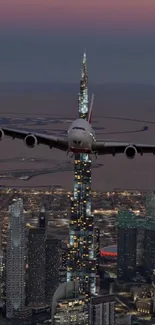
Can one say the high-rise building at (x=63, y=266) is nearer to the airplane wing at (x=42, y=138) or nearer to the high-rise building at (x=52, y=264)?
the high-rise building at (x=52, y=264)

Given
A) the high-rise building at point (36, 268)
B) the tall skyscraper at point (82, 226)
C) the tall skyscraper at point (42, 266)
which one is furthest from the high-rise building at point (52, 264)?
the tall skyscraper at point (82, 226)

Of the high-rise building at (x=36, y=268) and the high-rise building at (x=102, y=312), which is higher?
the high-rise building at (x=36, y=268)

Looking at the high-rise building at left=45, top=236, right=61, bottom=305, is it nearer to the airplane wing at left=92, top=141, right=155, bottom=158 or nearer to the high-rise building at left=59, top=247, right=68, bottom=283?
the high-rise building at left=59, top=247, right=68, bottom=283

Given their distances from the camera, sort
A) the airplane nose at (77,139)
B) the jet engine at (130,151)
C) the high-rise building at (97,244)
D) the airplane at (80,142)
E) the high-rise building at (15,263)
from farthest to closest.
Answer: the high-rise building at (97,244)
the high-rise building at (15,263)
the jet engine at (130,151)
the airplane at (80,142)
the airplane nose at (77,139)

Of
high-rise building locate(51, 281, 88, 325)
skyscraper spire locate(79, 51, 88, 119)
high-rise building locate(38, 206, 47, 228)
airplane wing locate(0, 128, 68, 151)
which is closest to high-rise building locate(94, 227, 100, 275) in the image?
high-rise building locate(38, 206, 47, 228)

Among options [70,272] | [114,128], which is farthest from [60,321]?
[114,128]

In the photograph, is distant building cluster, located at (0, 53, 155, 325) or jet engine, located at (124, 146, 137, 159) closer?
jet engine, located at (124, 146, 137, 159)

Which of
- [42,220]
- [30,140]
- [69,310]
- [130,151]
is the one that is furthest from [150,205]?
[30,140]
